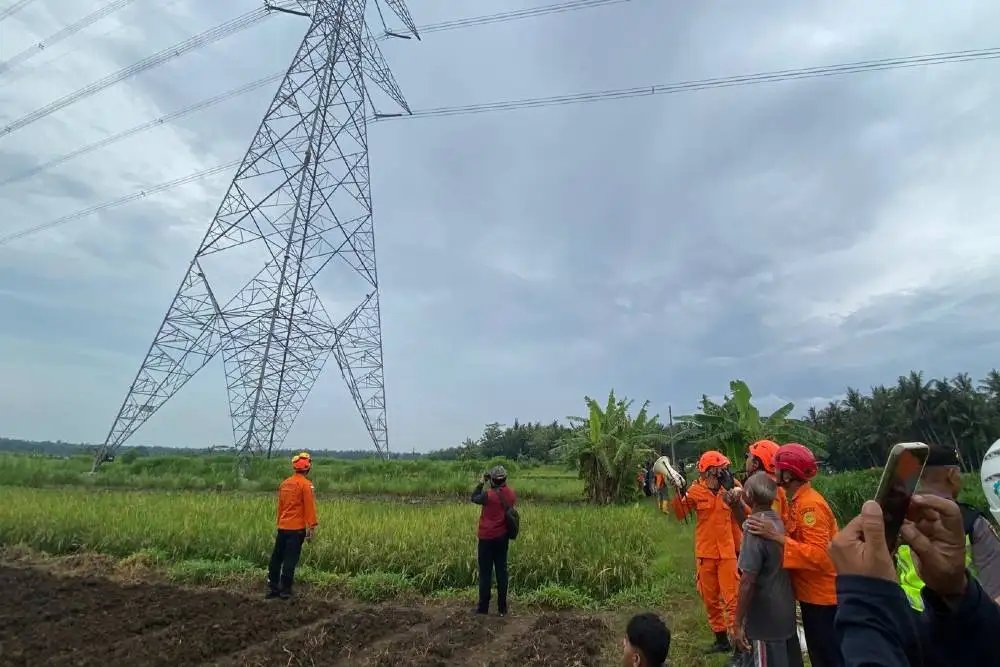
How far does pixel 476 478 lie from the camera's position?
2481 centimetres

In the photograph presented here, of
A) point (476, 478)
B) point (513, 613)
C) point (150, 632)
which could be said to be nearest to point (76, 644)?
point (150, 632)

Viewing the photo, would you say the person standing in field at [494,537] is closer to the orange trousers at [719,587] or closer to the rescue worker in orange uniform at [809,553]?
the orange trousers at [719,587]

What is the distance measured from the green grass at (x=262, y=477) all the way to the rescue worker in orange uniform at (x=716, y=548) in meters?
14.2

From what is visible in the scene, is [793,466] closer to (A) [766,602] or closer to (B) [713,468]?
(A) [766,602]

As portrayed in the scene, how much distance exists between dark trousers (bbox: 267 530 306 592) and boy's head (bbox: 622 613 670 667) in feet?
20.6

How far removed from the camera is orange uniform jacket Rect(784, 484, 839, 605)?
12.1 feet

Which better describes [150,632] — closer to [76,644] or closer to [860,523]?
[76,644]

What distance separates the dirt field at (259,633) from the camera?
5.27 metres

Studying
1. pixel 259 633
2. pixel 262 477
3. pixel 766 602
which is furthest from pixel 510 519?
pixel 262 477

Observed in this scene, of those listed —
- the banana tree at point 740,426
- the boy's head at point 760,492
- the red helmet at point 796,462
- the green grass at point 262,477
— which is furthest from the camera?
the green grass at point 262,477

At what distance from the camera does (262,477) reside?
73.7 ft

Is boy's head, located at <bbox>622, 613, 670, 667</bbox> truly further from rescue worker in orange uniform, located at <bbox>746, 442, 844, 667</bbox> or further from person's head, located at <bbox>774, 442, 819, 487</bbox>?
person's head, located at <bbox>774, 442, 819, 487</bbox>

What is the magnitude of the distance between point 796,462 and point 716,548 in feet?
6.86

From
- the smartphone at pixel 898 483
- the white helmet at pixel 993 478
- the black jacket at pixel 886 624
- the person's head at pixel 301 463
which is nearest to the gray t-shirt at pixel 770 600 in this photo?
the white helmet at pixel 993 478
